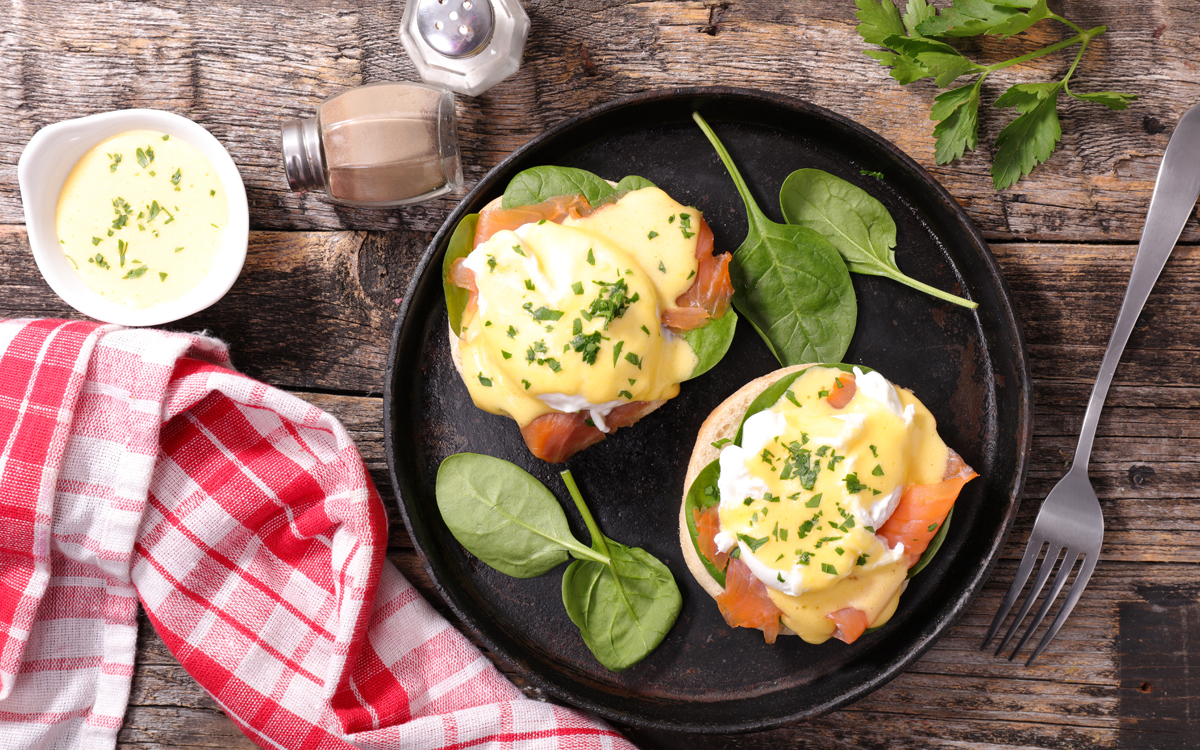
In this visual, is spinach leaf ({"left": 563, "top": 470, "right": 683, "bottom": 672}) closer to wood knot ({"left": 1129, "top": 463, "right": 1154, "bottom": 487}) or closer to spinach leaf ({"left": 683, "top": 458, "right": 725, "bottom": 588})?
spinach leaf ({"left": 683, "top": 458, "right": 725, "bottom": 588})

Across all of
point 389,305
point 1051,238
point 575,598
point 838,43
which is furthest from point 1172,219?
point 389,305

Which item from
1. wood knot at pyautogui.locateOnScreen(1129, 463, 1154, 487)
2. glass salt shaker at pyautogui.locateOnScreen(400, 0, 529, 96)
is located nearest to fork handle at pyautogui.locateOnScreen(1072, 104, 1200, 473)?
wood knot at pyautogui.locateOnScreen(1129, 463, 1154, 487)

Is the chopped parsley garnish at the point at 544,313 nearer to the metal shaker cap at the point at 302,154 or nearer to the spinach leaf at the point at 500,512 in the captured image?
the spinach leaf at the point at 500,512

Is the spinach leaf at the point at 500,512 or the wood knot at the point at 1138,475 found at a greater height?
the wood knot at the point at 1138,475

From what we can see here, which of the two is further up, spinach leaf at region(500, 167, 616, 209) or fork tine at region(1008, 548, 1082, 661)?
spinach leaf at region(500, 167, 616, 209)

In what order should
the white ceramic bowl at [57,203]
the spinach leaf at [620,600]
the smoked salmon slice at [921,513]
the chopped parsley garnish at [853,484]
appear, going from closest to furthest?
the chopped parsley garnish at [853,484] → the smoked salmon slice at [921,513] → the white ceramic bowl at [57,203] → the spinach leaf at [620,600]

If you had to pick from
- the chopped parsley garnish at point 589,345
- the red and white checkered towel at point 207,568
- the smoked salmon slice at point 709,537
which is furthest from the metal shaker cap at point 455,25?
the smoked salmon slice at point 709,537

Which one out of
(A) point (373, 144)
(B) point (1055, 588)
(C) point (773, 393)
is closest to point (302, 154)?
(A) point (373, 144)
